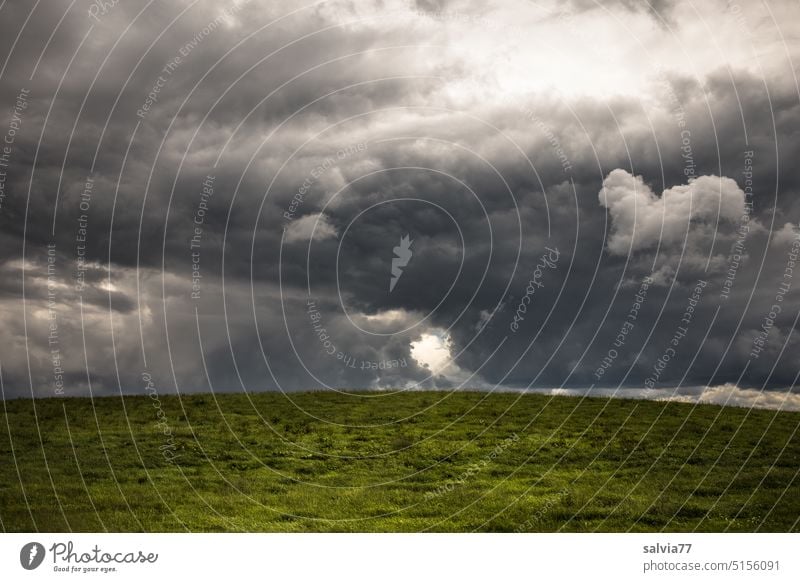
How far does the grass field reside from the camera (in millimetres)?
28172

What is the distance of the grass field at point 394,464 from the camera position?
28.2 metres

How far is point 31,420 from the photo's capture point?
43.5 metres

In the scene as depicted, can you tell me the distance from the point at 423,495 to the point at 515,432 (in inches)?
420
